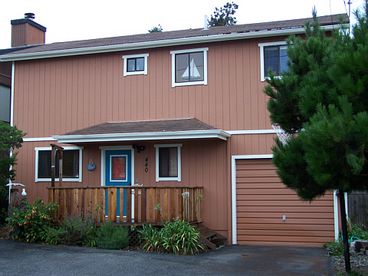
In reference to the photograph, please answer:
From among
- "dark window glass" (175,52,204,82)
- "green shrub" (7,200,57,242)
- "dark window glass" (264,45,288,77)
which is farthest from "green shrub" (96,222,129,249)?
"dark window glass" (264,45,288,77)

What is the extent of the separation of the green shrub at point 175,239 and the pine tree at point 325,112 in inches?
157

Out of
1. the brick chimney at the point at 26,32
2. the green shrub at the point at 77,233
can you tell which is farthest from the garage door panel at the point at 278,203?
the brick chimney at the point at 26,32

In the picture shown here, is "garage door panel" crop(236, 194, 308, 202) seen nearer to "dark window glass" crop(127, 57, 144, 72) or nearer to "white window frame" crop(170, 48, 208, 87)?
"white window frame" crop(170, 48, 208, 87)

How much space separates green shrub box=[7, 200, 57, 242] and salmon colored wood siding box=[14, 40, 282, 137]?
3.30 metres

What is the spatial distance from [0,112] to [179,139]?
8958mm

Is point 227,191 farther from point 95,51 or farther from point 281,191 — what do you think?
point 95,51

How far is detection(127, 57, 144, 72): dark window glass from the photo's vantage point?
15023 millimetres

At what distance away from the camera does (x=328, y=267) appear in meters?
9.84

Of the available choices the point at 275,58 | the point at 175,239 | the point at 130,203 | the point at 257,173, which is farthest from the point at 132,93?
the point at 175,239

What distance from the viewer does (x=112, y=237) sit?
1205cm

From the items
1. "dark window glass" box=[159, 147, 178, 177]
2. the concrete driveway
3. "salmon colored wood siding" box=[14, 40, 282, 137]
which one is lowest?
the concrete driveway

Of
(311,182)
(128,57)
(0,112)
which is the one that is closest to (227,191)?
(128,57)

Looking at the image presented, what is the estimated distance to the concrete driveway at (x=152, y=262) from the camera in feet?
30.5

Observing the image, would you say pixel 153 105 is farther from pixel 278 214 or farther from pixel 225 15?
pixel 225 15
